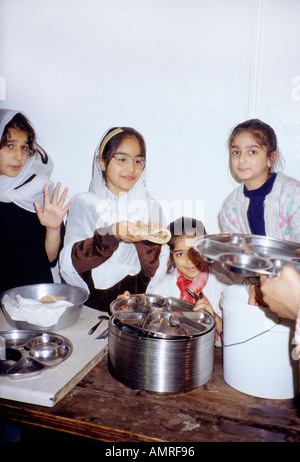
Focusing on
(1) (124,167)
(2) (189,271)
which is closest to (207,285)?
(2) (189,271)

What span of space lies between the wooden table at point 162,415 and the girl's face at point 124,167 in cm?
98

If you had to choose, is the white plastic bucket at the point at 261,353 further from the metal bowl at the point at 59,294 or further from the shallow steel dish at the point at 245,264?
the metal bowl at the point at 59,294

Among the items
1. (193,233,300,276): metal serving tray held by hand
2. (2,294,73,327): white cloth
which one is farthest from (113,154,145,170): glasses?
(2,294,73,327): white cloth

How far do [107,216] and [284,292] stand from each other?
108 centimetres

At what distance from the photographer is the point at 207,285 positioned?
5.78ft

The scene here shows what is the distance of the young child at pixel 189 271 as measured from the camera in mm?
1731

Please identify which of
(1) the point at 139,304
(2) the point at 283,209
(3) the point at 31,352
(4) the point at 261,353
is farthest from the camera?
(2) the point at 283,209

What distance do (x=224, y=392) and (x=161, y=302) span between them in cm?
43

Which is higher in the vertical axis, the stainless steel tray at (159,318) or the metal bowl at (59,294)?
the stainless steel tray at (159,318)

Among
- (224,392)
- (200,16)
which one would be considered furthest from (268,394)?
(200,16)

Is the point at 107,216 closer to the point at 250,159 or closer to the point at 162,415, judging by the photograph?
the point at 250,159

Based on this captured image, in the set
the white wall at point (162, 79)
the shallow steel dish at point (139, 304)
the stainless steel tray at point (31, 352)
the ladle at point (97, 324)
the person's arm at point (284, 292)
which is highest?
the white wall at point (162, 79)

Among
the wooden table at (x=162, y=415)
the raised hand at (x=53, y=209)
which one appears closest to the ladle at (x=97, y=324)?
the wooden table at (x=162, y=415)

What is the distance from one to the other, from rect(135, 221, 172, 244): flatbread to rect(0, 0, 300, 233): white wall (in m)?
0.10
